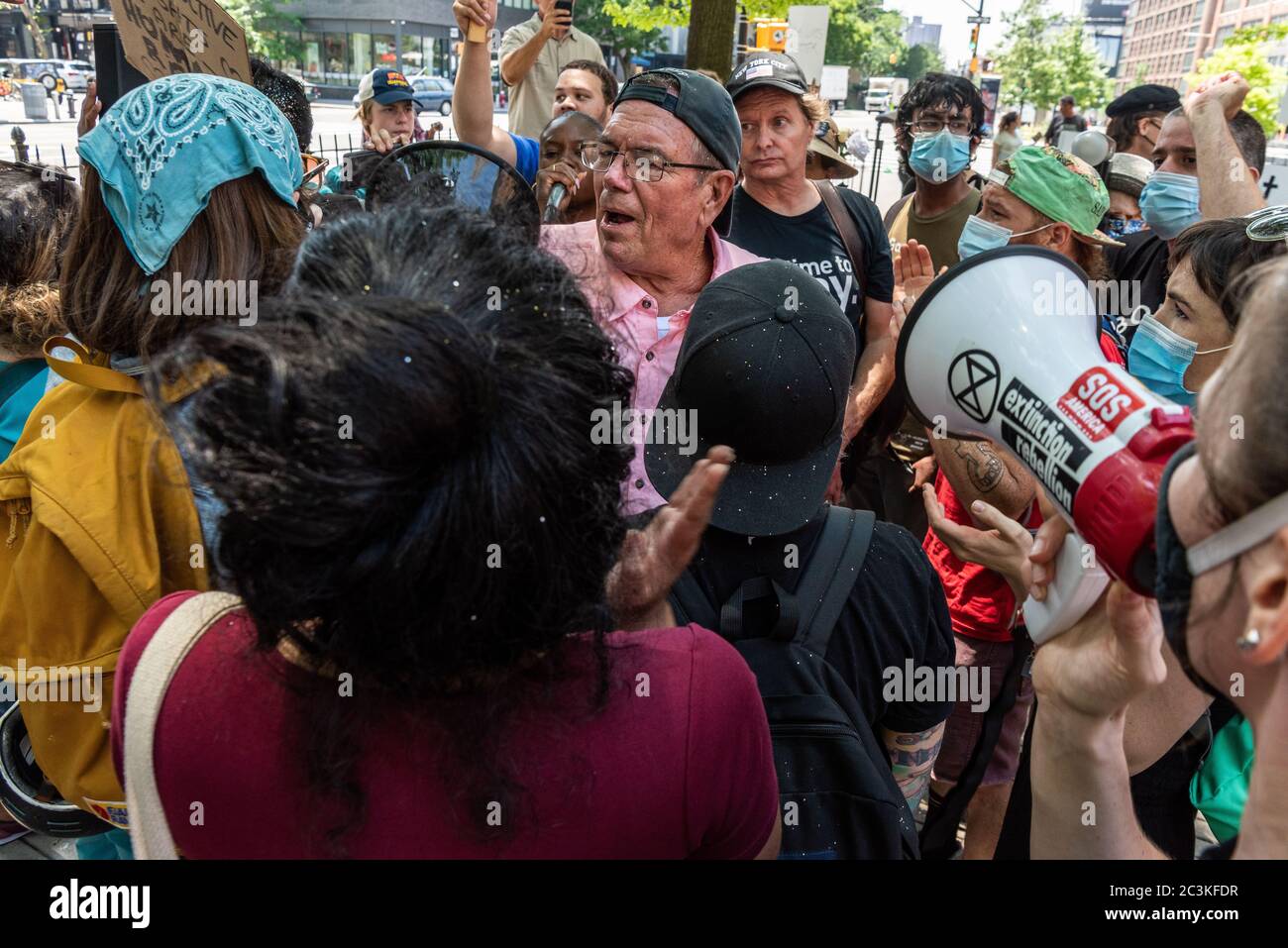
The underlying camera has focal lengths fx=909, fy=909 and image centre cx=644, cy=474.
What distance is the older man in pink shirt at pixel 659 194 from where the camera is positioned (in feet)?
8.96

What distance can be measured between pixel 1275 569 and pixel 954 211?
4.06m

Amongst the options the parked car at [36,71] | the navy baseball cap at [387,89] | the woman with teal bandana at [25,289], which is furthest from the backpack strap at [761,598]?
the parked car at [36,71]

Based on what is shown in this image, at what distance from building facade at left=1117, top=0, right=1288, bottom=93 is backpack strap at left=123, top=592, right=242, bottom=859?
7781 cm

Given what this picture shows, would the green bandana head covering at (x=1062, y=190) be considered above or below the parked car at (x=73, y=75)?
below

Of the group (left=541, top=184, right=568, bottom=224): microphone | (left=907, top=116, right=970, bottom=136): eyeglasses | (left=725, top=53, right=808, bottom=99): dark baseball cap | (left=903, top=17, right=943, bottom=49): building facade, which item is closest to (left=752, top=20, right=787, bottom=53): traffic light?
(left=907, top=116, right=970, bottom=136): eyeglasses

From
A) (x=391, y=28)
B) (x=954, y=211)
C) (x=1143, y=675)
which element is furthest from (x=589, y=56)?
(x=391, y=28)

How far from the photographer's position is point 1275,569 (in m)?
0.81

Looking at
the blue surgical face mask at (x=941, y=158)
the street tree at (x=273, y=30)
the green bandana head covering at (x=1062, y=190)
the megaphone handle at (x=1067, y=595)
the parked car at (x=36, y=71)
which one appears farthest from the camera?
the street tree at (x=273, y=30)

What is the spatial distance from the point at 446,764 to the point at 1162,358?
7.91 ft

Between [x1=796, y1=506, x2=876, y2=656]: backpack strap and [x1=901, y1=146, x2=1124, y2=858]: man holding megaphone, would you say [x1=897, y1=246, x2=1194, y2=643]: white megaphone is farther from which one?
[x1=796, y1=506, x2=876, y2=656]: backpack strap

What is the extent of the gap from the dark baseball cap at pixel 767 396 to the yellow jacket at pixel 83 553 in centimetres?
90

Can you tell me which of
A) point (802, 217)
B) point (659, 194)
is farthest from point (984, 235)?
point (659, 194)

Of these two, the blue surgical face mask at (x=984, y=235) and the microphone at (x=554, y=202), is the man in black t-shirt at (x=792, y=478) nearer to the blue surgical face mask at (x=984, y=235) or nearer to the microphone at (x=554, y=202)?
the blue surgical face mask at (x=984, y=235)
